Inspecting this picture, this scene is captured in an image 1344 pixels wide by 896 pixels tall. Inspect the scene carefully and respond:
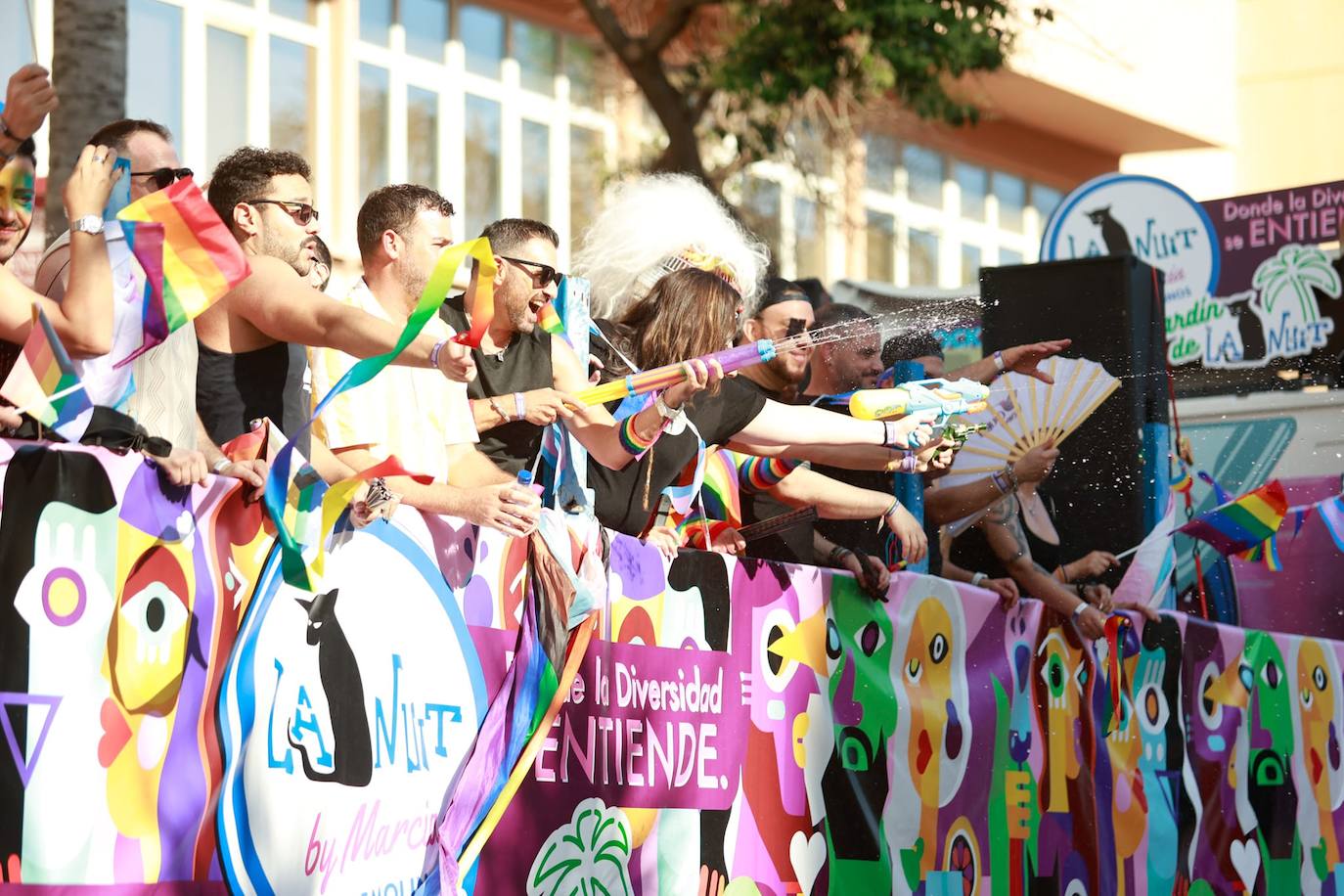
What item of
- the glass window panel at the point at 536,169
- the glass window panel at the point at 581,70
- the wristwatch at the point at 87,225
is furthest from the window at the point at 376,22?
the wristwatch at the point at 87,225

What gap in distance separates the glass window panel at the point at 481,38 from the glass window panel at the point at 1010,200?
846 cm

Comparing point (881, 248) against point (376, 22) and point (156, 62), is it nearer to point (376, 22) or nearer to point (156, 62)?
point (376, 22)

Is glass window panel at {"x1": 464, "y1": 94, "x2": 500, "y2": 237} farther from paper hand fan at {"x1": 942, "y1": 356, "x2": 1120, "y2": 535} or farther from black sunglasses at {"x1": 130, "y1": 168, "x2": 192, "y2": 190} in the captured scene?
black sunglasses at {"x1": 130, "y1": 168, "x2": 192, "y2": 190}

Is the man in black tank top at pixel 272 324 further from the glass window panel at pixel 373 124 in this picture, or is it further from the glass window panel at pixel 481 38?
the glass window panel at pixel 481 38

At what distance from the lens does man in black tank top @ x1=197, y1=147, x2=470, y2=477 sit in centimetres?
411

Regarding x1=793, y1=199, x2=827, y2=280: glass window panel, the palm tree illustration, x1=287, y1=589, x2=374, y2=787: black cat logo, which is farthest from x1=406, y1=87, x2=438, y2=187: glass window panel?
x1=287, y1=589, x2=374, y2=787: black cat logo

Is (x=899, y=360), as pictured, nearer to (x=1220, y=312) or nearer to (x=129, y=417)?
(x=129, y=417)

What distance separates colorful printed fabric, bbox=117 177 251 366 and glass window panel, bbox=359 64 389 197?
12437mm

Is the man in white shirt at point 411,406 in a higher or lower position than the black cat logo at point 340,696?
higher

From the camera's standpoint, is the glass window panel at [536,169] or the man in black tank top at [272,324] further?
the glass window panel at [536,169]

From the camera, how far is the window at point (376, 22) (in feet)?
53.2

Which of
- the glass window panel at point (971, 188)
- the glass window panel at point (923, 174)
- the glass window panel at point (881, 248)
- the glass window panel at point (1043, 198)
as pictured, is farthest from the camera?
the glass window panel at point (1043, 198)

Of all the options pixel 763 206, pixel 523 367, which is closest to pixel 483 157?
pixel 763 206

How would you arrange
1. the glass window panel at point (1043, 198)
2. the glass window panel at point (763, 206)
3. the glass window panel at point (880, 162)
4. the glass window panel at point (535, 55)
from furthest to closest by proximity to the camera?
the glass window panel at point (1043, 198) < the glass window panel at point (880, 162) < the glass window panel at point (763, 206) < the glass window panel at point (535, 55)
